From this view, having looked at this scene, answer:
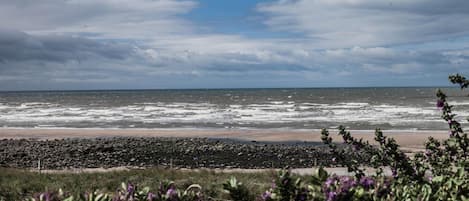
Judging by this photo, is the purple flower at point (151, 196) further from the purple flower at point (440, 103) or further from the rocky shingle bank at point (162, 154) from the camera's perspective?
the rocky shingle bank at point (162, 154)

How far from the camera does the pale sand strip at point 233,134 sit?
93.4 ft

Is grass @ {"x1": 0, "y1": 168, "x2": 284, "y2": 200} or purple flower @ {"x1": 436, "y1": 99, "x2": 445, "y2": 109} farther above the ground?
purple flower @ {"x1": 436, "y1": 99, "x2": 445, "y2": 109}

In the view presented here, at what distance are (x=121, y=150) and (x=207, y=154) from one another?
4.07 meters

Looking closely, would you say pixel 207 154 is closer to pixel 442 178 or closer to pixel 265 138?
pixel 265 138

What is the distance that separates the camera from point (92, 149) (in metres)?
24.2

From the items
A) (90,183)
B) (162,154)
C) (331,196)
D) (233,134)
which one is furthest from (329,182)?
(233,134)

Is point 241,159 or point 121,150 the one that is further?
point 121,150

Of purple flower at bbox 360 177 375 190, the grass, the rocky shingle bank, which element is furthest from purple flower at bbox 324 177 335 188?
the rocky shingle bank

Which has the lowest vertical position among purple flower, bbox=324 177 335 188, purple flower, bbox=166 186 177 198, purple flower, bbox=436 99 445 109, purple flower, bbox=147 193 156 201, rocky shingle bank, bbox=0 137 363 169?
A: rocky shingle bank, bbox=0 137 363 169

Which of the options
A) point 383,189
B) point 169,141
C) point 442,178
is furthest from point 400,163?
point 169,141

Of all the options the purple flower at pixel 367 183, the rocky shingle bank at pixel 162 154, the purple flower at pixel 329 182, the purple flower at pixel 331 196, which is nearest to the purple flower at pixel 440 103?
the purple flower at pixel 367 183

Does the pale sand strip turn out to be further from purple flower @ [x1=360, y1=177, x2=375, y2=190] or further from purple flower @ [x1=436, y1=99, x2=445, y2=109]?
purple flower @ [x1=360, y1=177, x2=375, y2=190]

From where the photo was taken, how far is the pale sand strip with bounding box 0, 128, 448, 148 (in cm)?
2848

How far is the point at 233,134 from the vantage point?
32.0 m
